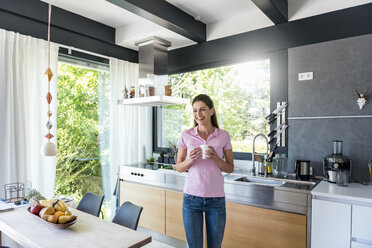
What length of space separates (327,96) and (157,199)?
206 cm

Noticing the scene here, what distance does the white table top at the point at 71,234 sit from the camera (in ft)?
4.61

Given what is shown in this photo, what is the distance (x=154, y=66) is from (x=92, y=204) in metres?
1.76

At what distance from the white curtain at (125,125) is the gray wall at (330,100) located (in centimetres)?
204

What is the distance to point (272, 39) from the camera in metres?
2.78

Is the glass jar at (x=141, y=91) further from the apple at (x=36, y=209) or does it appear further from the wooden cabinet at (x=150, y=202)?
the apple at (x=36, y=209)

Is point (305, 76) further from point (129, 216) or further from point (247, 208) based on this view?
point (129, 216)

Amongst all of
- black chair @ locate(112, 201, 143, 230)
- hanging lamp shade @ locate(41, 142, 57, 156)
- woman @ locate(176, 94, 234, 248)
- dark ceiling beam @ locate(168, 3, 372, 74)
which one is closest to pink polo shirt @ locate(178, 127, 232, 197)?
woman @ locate(176, 94, 234, 248)

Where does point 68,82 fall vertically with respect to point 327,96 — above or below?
above

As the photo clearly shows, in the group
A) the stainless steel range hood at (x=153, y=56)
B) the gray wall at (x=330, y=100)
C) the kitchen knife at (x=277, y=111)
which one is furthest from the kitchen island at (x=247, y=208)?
the stainless steel range hood at (x=153, y=56)

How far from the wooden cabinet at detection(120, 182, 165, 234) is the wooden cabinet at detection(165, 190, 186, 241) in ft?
0.20

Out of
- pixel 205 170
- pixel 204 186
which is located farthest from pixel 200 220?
pixel 205 170

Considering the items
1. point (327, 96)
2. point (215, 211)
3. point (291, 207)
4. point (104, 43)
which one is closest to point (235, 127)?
point (327, 96)

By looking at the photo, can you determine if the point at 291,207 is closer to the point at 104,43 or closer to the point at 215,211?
the point at 215,211

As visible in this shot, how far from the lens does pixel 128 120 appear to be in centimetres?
361
